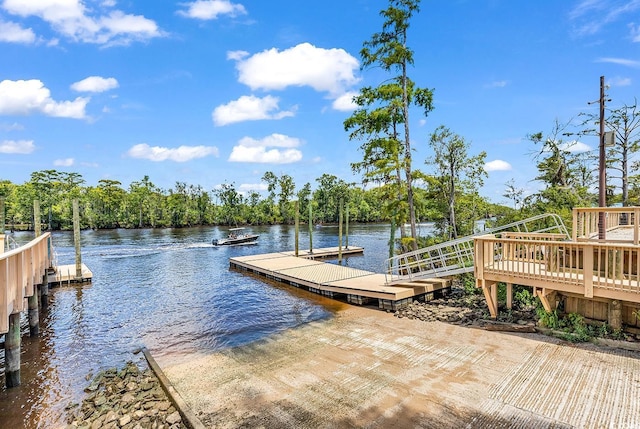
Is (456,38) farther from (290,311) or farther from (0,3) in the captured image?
(0,3)

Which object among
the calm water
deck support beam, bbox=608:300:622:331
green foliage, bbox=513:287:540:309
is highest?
deck support beam, bbox=608:300:622:331

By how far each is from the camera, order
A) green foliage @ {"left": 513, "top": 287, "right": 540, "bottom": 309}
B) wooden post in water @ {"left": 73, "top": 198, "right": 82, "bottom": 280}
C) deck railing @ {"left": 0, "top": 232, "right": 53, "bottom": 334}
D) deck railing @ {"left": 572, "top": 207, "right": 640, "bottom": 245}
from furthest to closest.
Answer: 1. wooden post in water @ {"left": 73, "top": 198, "right": 82, "bottom": 280}
2. green foliage @ {"left": 513, "top": 287, "right": 540, "bottom": 309}
3. deck railing @ {"left": 572, "top": 207, "right": 640, "bottom": 245}
4. deck railing @ {"left": 0, "top": 232, "right": 53, "bottom": 334}

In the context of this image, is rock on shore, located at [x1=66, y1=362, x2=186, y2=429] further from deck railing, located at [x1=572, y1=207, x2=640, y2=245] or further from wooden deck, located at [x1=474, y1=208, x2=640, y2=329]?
deck railing, located at [x1=572, y1=207, x2=640, y2=245]

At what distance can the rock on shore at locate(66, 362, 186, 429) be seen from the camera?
4945 millimetres

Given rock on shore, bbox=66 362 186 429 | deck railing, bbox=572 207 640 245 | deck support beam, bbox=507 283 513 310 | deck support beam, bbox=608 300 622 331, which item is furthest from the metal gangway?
rock on shore, bbox=66 362 186 429

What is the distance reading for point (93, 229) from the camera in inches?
2334

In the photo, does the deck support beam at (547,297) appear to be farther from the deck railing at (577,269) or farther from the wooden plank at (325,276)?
the wooden plank at (325,276)

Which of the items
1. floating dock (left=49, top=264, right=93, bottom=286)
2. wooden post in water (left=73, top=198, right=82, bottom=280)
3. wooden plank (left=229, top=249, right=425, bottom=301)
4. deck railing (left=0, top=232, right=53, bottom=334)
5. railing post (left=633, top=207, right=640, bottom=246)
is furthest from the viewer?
wooden post in water (left=73, top=198, right=82, bottom=280)

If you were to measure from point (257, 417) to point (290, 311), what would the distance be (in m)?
6.76

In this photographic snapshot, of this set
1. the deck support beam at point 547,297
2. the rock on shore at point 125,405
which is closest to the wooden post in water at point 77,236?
the rock on shore at point 125,405

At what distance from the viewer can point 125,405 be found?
554 cm

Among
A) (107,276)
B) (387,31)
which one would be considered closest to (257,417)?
(387,31)

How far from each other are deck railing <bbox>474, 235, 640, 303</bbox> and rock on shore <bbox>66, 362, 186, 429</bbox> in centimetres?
690

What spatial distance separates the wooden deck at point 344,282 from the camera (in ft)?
33.9
